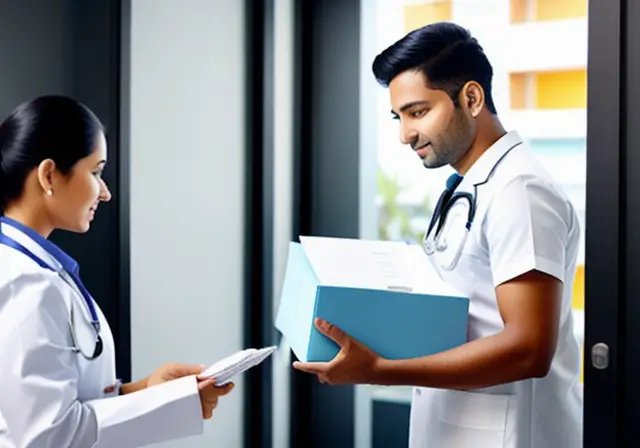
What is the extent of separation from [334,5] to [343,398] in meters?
1.17

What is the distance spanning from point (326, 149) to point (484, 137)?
0.85 metres

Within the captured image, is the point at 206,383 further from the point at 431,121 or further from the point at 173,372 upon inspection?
the point at 431,121

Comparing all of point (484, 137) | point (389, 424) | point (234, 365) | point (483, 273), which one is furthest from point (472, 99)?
point (389, 424)

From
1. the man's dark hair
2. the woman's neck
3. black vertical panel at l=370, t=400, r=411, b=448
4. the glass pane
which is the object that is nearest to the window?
the glass pane

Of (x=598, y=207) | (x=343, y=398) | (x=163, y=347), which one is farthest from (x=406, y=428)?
(x=598, y=207)

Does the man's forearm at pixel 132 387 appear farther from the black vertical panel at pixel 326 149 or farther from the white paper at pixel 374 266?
the black vertical panel at pixel 326 149

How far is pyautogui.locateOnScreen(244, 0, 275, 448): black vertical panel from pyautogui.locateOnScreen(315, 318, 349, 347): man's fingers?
36.7 inches

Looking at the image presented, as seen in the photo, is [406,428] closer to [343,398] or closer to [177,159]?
[343,398]

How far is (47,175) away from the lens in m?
1.34

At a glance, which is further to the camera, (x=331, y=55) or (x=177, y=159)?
(x=331, y=55)

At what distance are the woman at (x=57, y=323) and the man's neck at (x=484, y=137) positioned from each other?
67 cm

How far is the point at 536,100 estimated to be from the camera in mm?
2049

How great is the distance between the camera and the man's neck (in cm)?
164

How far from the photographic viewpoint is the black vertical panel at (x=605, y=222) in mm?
1664
